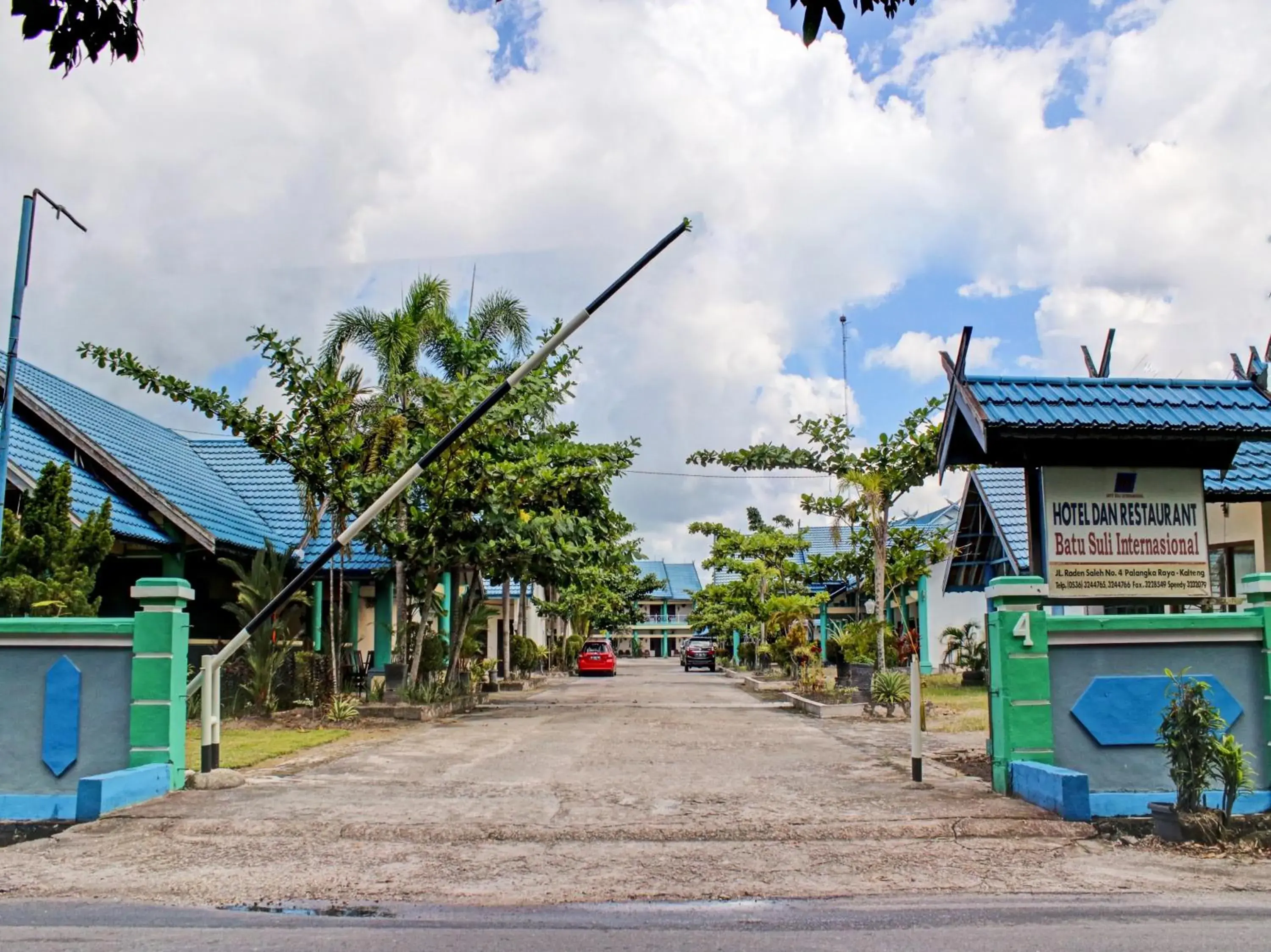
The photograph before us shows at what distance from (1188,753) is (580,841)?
4.68 meters

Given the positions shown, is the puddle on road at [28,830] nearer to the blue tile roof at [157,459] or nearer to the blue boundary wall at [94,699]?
the blue boundary wall at [94,699]

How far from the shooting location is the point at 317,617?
21906 mm

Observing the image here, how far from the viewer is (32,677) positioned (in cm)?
984

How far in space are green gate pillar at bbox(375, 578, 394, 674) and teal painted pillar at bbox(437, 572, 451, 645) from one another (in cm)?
112

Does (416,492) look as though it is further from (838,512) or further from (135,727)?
(135,727)

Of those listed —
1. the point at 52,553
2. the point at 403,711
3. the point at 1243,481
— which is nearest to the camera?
the point at 52,553

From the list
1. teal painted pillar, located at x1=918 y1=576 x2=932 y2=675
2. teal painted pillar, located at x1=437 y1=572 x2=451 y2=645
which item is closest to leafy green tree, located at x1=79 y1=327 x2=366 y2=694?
teal painted pillar, located at x1=437 y1=572 x2=451 y2=645

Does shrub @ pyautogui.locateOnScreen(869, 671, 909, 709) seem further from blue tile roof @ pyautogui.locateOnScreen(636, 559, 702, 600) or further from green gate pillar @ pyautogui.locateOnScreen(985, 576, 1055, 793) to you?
blue tile roof @ pyautogui.locateOnScreen(636, 559, 702, 600)

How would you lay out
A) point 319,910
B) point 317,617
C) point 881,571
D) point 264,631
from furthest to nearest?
point 317,617 → point 881,571 → point 264,631 → point 319,910

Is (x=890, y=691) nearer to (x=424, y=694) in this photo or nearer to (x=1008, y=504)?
(x=424, y=694)

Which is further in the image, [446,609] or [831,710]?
[446,609]

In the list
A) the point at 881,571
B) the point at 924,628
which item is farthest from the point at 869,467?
the point at 924,628

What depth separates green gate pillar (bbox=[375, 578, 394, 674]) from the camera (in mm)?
23984

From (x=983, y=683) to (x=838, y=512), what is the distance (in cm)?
1162
